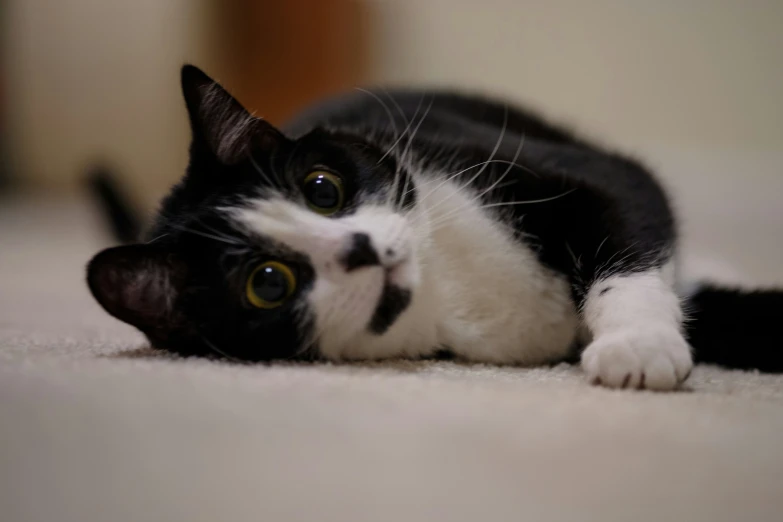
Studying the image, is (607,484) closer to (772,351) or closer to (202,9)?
(772,351)

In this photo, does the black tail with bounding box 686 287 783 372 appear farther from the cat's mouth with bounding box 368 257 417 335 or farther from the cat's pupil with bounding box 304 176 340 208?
the cat's pupil with bounding box 304 176 340 208

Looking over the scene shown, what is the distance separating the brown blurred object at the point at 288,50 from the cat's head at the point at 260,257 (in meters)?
2.19

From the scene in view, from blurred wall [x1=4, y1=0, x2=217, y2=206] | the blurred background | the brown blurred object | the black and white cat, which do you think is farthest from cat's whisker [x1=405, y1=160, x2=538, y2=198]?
blurred wall [x1=4, y1=0, x2=217, y2=206]

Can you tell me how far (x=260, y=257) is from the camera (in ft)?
2.67

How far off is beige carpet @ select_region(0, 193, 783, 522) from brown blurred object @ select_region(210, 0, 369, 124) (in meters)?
2.58

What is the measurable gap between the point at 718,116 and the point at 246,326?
2284 mm

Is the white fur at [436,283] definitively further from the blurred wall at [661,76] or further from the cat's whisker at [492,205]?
the blurred wall at [661,76]

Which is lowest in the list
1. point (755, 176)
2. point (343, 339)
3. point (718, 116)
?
point (343, 339)

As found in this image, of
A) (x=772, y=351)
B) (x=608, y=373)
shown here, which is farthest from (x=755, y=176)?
(x=608, y=373)

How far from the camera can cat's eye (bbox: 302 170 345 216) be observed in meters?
0.87

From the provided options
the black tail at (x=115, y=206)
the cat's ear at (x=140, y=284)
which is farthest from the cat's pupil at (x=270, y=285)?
the black tail at (x=115, y=206)

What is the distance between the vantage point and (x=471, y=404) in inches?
23.0

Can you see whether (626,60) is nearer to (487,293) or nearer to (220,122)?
(487,293)

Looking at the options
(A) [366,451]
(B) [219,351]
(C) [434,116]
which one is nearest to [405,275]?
(B) [219,351]
